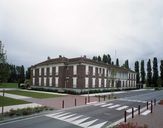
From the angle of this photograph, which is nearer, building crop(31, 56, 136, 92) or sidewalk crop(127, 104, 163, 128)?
sidewalk crop(127, 104, 163, 128)

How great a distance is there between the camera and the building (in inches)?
1816

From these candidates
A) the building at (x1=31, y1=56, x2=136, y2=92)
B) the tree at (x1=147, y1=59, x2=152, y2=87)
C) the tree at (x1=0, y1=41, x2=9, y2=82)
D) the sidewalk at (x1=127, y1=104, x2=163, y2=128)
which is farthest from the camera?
the tree at (x1=147, y1=59, x2=152, y2=87)

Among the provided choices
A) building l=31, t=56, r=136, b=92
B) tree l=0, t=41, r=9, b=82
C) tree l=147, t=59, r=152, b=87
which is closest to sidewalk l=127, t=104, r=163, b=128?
tree l=0, t=41, r=9, b=82

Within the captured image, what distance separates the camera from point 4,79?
64.8ft

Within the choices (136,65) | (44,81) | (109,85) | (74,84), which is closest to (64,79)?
(74,84)

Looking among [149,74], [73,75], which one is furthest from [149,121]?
[149,74]

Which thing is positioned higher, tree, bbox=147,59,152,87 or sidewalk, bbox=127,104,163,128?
tree, bbox=147,59,152,87

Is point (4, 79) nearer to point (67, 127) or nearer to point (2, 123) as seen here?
point (2, 123)

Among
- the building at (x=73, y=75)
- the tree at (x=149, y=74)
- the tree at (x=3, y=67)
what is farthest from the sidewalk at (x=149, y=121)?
the tree at (x=149, y=74)

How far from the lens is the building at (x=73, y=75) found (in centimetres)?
4612

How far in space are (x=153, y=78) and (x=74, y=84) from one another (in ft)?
208

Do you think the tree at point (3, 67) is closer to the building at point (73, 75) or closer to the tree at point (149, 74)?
the building at point (73, 75)

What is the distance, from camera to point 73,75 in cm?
4734

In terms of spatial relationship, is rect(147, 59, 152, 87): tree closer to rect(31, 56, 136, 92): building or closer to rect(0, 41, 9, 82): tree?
rect(31, 56, 136, 92): building
